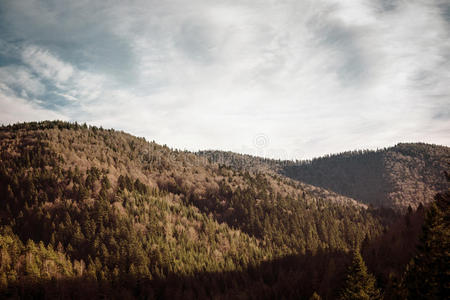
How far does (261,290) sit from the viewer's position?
10025 centimetres

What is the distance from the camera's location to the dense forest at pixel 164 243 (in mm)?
65106

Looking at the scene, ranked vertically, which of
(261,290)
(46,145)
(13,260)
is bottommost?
(261,290)

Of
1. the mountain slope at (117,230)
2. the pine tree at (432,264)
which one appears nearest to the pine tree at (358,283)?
the pine tree at (432,264)

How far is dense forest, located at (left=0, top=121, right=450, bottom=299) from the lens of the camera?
65106 millimetres

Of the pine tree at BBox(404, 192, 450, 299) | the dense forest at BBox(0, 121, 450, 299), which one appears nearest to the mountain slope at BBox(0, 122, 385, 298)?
the dense forest at BBox(0, 121, 450, 299)

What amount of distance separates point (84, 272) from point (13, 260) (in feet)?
79.7

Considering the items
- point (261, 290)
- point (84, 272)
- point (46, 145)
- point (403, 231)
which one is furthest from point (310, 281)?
point (46, 145)

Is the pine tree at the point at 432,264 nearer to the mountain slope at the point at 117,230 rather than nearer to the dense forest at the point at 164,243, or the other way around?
the dense forest at the point at 164,243

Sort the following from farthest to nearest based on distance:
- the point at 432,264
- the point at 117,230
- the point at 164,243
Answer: the point at 164,243
the point at 117,230
the point at 432,264

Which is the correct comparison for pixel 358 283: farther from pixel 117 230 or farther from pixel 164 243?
pixel 117 230

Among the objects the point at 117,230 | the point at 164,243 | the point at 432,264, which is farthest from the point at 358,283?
the point at 117,230

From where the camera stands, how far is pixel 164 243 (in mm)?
132875

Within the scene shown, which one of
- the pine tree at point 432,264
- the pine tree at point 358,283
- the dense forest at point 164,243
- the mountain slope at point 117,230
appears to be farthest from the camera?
the mountain slope at point 117,230

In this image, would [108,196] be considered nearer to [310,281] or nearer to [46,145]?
[46,145]
